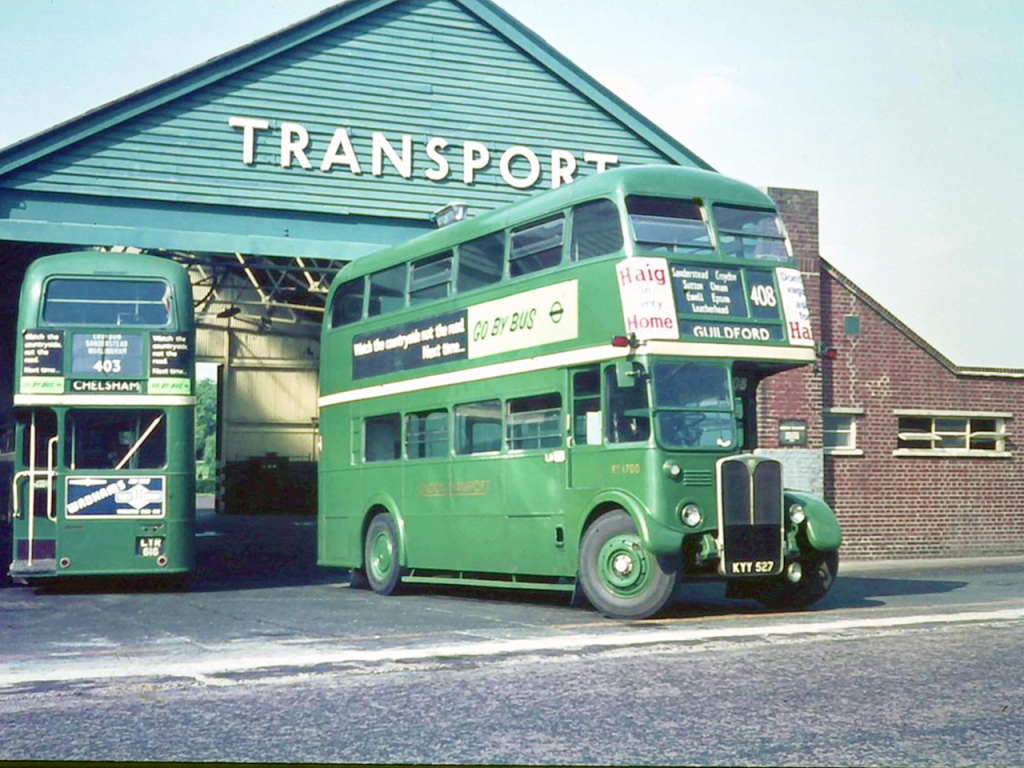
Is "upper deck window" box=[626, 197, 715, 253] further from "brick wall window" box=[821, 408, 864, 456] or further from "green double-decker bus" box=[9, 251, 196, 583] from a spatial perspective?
"brick wall window" box=[821, 408, 864, 456]

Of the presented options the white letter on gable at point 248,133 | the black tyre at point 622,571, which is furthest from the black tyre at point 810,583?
the white letter on gable at point 248,133

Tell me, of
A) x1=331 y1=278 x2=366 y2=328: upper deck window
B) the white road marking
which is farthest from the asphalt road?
x1=331 y1=278 x2=366 y2=328: upper deck window

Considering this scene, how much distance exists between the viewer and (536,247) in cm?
1354

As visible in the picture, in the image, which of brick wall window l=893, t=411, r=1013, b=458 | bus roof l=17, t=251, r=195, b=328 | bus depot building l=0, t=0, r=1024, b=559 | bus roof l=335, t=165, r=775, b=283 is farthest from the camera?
brick wall window l=893, t=411, r=1013, b=458

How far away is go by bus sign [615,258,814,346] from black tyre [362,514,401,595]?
5284 mm

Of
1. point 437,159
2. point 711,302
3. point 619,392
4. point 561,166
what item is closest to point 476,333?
point 619,392

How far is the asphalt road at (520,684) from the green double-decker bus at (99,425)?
182 centimetres

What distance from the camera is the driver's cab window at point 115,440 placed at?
51.2ft

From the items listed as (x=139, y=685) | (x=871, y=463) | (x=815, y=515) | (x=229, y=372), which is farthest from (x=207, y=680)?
(x=229, y=372)

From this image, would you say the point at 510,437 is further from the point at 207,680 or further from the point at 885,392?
the point at 885,392

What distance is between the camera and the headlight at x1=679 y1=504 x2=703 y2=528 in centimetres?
1191

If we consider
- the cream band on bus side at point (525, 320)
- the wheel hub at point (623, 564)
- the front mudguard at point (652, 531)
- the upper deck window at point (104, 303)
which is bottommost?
the wheel hub at point (623, 564)

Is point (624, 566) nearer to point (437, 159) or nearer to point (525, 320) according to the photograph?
point (525, 320)

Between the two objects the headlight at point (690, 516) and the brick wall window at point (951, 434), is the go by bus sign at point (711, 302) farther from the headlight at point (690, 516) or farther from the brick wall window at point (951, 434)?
the brick wall window at point (951, 434)
